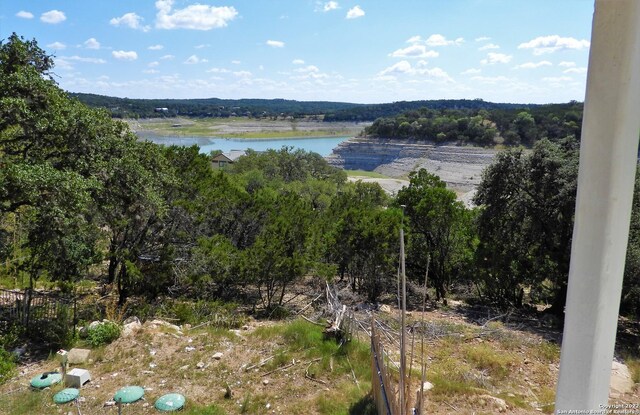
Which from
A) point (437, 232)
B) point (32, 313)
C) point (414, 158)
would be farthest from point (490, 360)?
point (414, 158)

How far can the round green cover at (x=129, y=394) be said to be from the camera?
7.09 metres

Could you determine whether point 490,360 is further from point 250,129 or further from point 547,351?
point 250,129

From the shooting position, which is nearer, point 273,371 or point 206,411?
point 206,411

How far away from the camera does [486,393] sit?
7.11 meters

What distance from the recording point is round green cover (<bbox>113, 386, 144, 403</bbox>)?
7.09 meters

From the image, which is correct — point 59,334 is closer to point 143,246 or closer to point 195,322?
point 195,322

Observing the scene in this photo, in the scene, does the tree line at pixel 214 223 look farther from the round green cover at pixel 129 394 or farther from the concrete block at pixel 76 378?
the round green cover at pixel 129 394

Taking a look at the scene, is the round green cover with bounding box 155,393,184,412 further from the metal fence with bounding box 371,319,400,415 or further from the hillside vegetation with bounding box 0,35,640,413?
the metal fence with bounding box 371,319,400,415

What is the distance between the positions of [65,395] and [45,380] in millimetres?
712

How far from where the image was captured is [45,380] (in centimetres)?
757

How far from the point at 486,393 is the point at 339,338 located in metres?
2.82

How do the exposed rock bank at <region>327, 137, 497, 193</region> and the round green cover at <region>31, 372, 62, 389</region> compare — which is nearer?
the round green cover at <region>31, 372, 62, 389</region>

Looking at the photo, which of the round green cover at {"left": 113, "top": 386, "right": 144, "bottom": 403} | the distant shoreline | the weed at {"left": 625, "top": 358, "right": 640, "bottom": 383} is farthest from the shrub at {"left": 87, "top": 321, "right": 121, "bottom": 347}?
the distant shoreline

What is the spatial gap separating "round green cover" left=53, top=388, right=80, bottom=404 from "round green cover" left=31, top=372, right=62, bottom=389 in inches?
16.5
